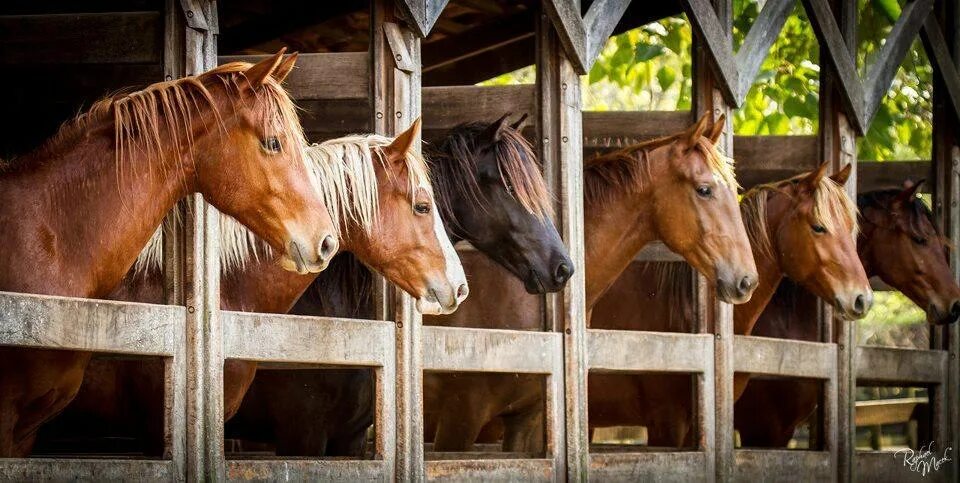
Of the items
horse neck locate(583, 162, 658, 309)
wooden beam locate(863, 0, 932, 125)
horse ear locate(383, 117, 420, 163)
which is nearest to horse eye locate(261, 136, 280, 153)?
horse ear locate(383, 117, 420, 163)

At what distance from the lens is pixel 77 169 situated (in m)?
4.89

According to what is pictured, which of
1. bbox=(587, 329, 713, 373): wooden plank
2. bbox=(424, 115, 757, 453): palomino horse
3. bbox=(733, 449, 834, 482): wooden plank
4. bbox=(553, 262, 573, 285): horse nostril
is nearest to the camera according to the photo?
bbox=(553, 262, 573, 285): horse nostril

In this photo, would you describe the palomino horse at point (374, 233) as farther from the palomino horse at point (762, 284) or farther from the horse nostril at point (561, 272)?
the palomino horse at point (762, 284)

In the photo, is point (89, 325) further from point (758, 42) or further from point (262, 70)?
point (758, 42)

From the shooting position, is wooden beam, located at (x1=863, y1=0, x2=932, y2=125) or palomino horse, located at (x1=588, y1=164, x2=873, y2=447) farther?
wooden beam, located at (x1=863, y1=0, x2=932, y2=125)

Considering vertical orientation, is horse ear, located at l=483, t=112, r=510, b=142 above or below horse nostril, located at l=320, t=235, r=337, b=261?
above

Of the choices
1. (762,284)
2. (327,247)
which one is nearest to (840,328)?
(762,284)

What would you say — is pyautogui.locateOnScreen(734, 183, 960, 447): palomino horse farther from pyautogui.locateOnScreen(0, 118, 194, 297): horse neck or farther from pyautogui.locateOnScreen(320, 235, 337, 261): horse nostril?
pyautogui.locateOnScreen(0, 118, 194, 297): horse neck

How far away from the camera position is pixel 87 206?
4.86 m

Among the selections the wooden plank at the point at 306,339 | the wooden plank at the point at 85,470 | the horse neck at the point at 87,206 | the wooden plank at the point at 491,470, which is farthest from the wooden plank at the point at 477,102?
the wooden plank at the point at 85,470

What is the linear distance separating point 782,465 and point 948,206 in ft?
7.60

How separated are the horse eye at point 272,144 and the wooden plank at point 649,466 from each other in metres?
2.45

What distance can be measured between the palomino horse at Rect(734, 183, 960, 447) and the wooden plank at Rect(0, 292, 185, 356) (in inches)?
186

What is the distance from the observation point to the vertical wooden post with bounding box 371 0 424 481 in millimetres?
5738
